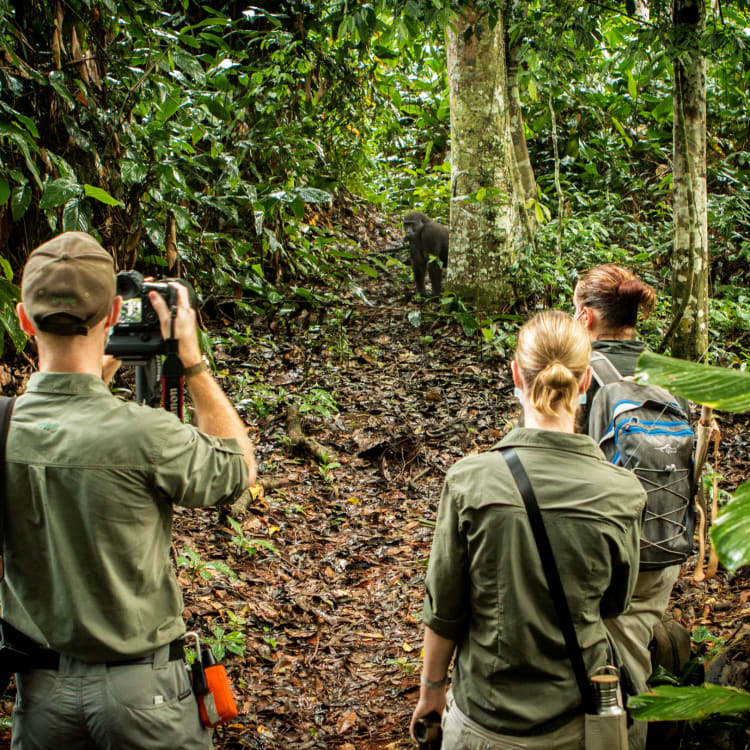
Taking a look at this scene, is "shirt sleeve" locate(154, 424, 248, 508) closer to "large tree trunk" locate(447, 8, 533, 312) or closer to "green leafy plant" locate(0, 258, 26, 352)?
"green leafy plant" locate(0, 258, 26, 352)

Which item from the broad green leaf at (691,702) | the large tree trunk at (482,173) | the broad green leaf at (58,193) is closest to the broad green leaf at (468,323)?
the large tree trunk at (482,173)

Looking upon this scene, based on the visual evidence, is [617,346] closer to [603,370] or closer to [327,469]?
[603,370]

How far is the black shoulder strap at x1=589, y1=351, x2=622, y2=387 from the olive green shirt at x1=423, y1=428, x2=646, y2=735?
2.51 ft

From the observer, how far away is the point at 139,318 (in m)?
2.07

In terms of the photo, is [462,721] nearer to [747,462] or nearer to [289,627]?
[289,627]

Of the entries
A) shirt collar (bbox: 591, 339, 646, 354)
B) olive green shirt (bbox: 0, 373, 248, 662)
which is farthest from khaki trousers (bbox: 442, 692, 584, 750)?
shirt collar (bbox: 591, 339, 646, 354)

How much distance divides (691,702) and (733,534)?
0.78 meters

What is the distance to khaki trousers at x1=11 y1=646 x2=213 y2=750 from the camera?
177 cm

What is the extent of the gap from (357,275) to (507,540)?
7896 millimetres

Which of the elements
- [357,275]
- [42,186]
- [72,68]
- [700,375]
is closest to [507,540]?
[700,375]

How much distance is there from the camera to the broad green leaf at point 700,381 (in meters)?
1.18

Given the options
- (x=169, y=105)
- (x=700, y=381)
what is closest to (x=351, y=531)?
(x=169, y=105)

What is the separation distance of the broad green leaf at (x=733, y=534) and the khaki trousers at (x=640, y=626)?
1.49 meters

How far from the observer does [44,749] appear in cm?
180
